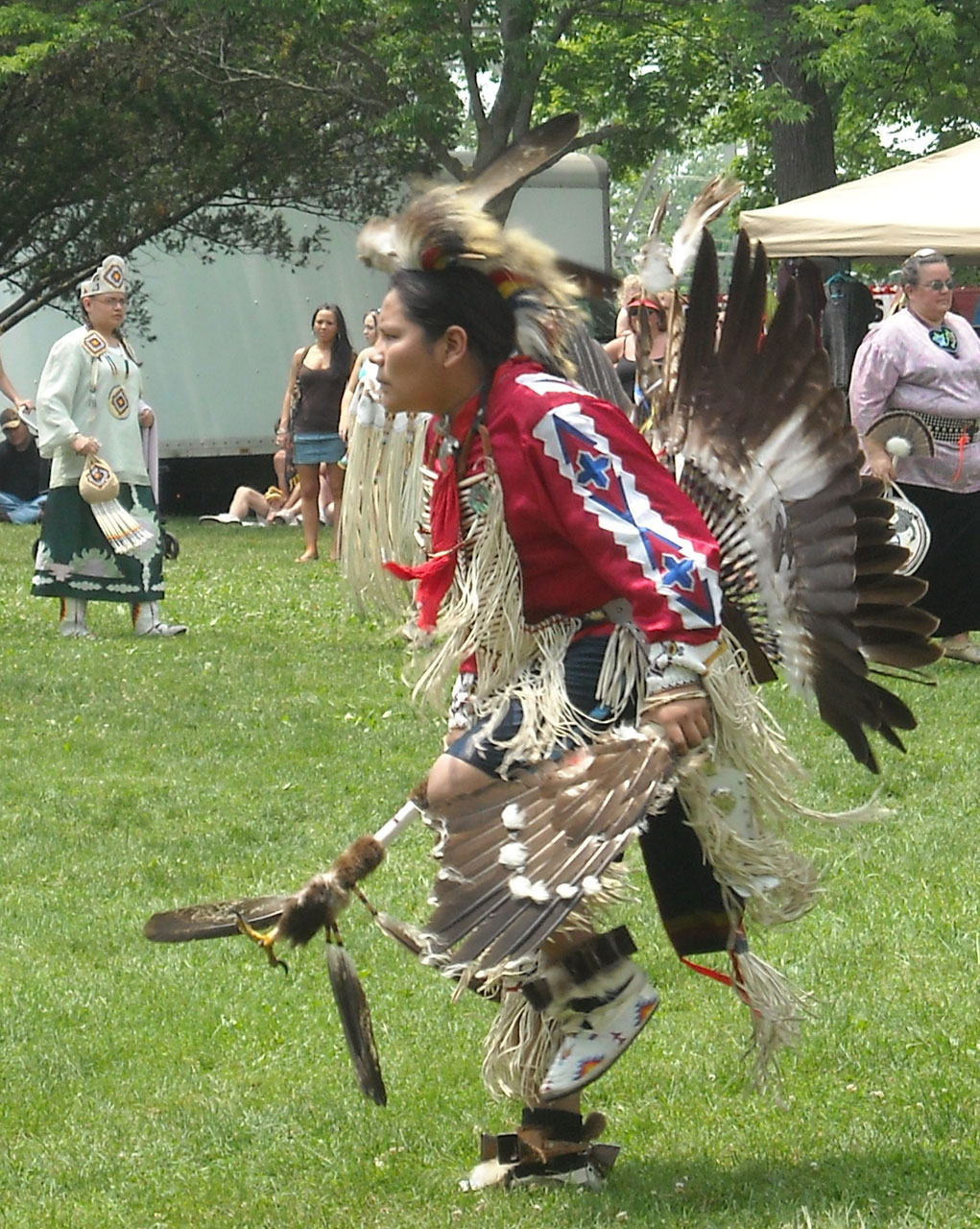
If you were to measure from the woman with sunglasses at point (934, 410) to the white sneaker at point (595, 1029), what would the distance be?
4.76 metres

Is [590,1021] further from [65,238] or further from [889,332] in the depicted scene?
[65,238]

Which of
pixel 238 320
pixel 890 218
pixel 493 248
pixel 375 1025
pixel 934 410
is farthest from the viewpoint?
pixel 238 320

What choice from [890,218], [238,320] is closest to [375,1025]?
[890,218]

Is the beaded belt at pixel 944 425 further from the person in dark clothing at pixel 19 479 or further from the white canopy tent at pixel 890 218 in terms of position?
the person in dark clothing at pixel 19 479

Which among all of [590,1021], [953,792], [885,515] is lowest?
[953,792]

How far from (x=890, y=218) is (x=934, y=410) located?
3117 mm

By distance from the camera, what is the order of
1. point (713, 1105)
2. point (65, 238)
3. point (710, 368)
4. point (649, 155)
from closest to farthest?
point (710, 368) < point (713, 1105) < point (65, 238) < point (649, 155)

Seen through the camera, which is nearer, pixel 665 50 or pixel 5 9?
pixel 5 9

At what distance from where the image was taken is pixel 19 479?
17125mm

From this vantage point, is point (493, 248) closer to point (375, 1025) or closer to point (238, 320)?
Result: point (375, 1025)

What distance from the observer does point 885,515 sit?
10.5 feet

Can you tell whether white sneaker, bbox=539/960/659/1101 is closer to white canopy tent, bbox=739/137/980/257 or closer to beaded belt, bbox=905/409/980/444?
beaded belt, bbox=905/409/980/444

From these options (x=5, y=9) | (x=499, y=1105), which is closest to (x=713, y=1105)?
(x=499, y=1105)

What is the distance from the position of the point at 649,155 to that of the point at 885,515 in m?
18.5
